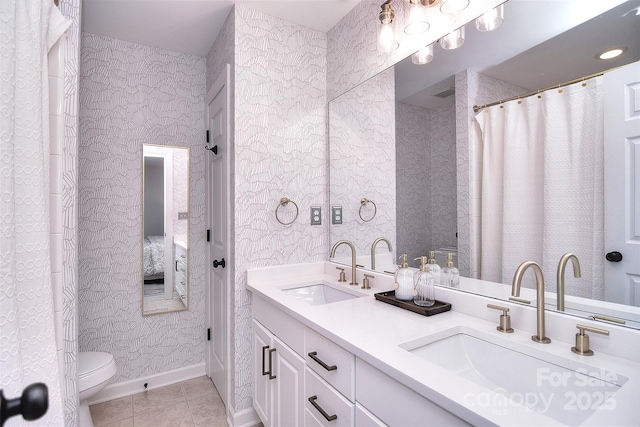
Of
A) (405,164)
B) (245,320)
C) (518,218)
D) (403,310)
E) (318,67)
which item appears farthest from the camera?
(318,67)

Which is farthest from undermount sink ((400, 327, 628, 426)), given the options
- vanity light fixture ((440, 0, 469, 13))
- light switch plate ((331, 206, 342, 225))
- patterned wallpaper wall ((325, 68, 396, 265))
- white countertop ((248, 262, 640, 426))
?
vanity light fixture ((440, 0, 469, 13))

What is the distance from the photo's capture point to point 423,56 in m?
1.47

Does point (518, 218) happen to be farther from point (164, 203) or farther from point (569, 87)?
point (164, 203)

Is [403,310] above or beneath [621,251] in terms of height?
beneath

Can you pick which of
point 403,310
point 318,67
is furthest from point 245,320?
point 318,67

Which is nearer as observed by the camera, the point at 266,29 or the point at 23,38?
the point at 23,38

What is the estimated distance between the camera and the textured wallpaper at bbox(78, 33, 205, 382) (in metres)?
2.11

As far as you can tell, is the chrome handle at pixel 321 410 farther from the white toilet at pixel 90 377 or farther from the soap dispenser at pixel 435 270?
the white toilet at pixel 90 377

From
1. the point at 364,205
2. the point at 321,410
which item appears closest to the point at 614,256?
the point at 321,410

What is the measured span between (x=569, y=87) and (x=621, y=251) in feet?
1.69

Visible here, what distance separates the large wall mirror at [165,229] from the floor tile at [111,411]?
0.58 meters

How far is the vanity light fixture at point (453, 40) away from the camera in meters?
1.30

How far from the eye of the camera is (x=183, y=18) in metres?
1.96

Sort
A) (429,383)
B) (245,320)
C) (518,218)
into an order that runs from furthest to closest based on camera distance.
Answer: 1. (245,320)
2. (518,218)
3. (429,383)
